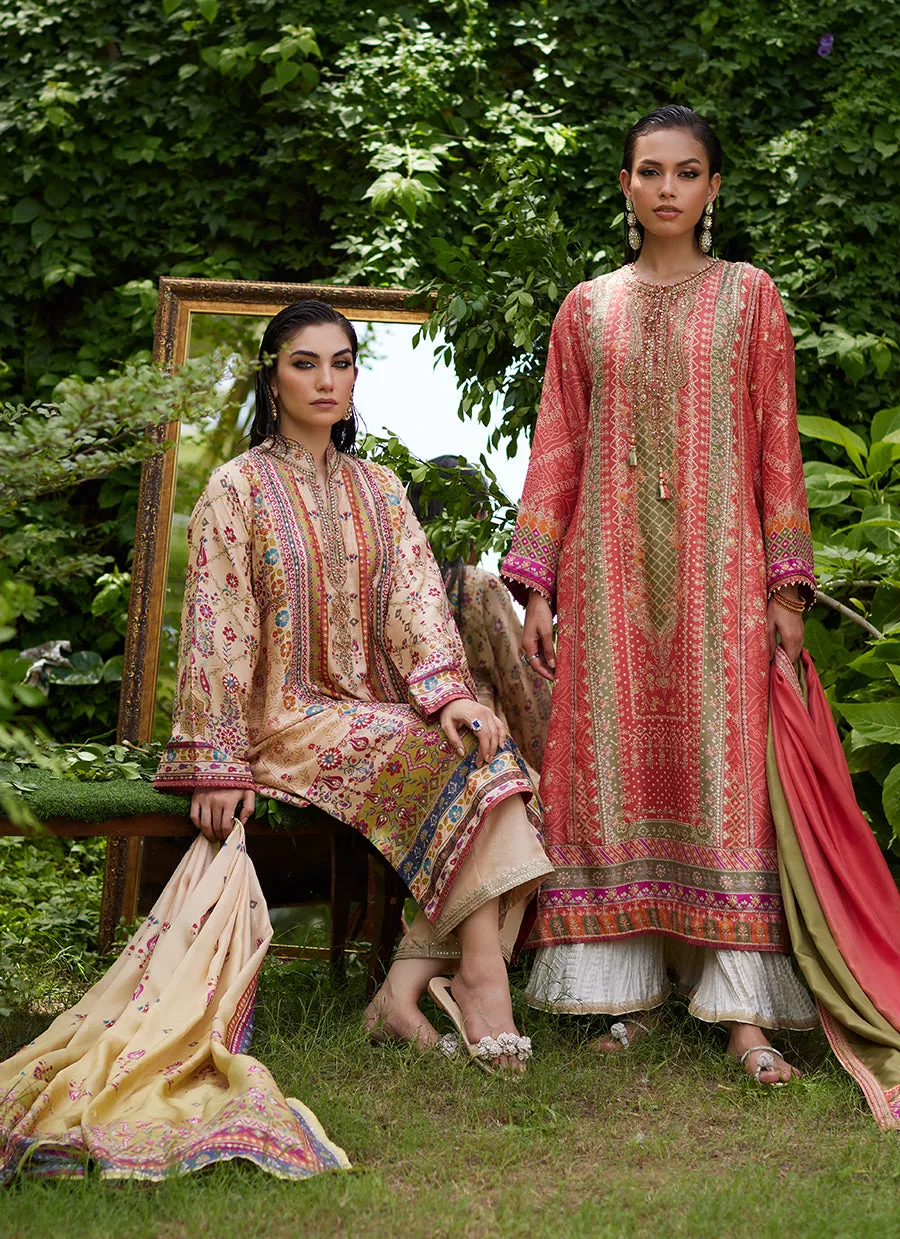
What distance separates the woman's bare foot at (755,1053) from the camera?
302 cm

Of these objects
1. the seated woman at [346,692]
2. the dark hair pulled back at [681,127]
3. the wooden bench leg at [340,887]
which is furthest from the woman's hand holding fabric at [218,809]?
the dark hair pulled back at [681,127]

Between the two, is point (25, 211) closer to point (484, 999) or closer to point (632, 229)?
point (632, 229)

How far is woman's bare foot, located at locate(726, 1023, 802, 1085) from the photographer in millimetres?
3018

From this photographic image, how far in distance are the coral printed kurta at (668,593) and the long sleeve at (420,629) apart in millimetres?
220

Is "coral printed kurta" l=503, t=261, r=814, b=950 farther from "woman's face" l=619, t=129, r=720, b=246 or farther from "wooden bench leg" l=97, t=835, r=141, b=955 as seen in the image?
"wooden bench leg" l=97, t=835, r=141, b=955

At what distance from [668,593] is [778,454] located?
0.41 m

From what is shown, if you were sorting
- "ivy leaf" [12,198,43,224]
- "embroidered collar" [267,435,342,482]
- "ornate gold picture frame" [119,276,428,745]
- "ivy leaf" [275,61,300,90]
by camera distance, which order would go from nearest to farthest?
"embroidered collar" [267,435,342,482] → "ornate gold picture frame" [119,276,428,745] → "ivy leaf" [275,61,300,90] → "ivy leaf" [12,198,43,224]

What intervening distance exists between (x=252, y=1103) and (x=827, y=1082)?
4.03 ft

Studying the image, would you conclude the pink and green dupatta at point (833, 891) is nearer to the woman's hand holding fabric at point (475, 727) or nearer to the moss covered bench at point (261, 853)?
the woman's hand holding fabric at point (475, 727)

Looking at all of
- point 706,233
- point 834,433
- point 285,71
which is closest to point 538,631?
point 706,233

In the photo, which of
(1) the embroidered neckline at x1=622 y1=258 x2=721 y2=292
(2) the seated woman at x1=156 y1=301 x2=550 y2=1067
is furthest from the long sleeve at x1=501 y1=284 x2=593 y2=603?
(2) the seated woman at x1=156 y1=301 x2=550 y2=1067

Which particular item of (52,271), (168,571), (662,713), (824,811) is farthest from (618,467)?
(52,271)

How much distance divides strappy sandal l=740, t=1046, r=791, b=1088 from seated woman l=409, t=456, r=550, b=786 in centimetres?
138

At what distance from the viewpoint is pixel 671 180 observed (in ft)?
11.0
